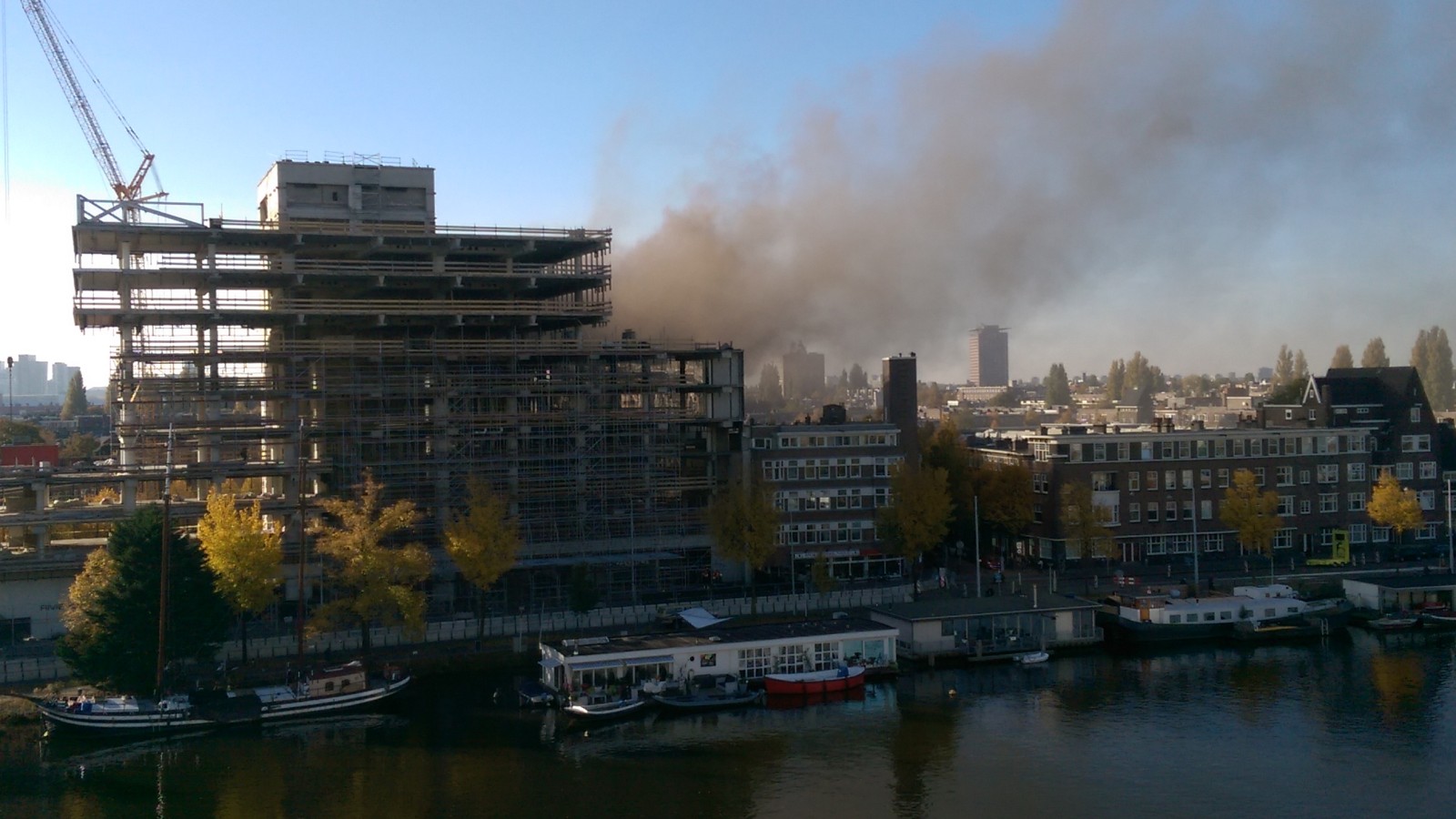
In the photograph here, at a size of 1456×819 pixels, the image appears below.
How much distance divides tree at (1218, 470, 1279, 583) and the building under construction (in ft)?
52.6

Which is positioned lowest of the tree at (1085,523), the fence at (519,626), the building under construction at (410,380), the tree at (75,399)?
the fence at (519,626)

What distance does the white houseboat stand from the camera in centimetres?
2720

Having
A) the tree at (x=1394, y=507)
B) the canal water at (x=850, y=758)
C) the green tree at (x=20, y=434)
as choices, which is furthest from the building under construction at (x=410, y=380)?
the green tree at (x=20, y=434)

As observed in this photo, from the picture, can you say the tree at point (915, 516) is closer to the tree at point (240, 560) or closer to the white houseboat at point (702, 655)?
the white houseboat at point (702, 655)

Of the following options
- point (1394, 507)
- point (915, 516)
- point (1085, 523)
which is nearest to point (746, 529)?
point (915, 516)

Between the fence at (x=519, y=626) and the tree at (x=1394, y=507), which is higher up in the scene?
the tree at (x=1394, y=507)

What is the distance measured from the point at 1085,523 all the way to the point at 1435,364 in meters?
106

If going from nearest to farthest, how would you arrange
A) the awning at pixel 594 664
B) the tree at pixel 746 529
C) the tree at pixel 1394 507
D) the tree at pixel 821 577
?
the awning at pixel 594 664, the tree at pixel 821 577, the tree at pixel 746 529, the tree at pixel 1394 507

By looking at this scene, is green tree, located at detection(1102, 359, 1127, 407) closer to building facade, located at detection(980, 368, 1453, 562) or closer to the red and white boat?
building facade, located at detection(980, 368, 1453, 562)

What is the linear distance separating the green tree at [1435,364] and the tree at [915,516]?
336ft

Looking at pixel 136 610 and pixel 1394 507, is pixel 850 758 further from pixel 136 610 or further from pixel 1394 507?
pixel 1394 507

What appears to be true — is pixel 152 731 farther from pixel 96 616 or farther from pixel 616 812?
pixel 616 812

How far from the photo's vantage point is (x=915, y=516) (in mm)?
37531

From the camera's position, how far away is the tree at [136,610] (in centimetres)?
2586
